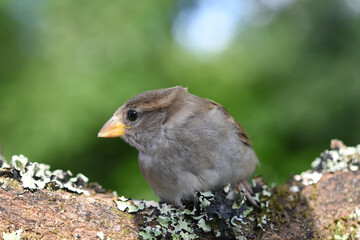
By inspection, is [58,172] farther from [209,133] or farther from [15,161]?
[209,133]

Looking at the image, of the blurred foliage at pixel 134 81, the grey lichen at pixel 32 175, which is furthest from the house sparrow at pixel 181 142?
the blurred foliage at pixel 134 81

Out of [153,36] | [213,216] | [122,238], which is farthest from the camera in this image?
[153,36]

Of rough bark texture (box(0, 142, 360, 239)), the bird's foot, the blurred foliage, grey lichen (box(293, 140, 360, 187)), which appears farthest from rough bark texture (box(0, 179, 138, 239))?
the blurred foliage

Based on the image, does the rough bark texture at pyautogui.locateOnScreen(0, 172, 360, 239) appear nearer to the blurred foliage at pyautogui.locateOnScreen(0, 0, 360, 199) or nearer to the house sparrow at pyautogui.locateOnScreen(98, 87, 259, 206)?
the house sparrow at pyautogui.locateOnScreen(98, 87, 259, 206)

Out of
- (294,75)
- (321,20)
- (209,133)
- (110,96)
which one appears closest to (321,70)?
(294,75)

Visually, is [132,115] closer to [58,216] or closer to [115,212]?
[115,212]

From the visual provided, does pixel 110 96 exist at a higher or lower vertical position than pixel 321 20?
lower
